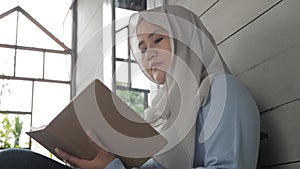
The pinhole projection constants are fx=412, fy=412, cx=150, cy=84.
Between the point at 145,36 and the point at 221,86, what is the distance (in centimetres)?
37

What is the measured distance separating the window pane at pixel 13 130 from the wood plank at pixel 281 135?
7.82 feet

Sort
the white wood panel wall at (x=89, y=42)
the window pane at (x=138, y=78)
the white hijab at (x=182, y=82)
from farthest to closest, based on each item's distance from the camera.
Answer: the white wood panel wall at (x=89, y=42)
the window pane at (x=138, y=78)
the white hijab at (x=182, y=82)

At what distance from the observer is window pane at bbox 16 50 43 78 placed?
11.0ft

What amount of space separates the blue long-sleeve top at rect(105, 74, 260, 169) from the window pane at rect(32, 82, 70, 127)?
2.41m

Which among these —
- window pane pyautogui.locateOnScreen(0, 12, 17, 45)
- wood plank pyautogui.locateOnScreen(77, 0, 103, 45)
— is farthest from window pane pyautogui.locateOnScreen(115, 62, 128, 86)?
window pane pyautogui.locateOnScreen(0, 12, 17, 45)

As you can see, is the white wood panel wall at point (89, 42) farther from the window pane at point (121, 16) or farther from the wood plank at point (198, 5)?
the wood plank at point (198, 5)

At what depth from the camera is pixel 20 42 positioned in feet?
11.3

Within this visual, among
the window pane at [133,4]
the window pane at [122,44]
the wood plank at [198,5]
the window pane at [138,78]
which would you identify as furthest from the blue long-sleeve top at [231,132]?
the window pane at [122,44]

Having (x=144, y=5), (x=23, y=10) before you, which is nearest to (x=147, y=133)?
(x=144, y=5)

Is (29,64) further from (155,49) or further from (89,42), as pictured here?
(155,49)

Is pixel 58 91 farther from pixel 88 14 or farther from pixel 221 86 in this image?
pixel 221 86

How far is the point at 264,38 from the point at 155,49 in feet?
1.08

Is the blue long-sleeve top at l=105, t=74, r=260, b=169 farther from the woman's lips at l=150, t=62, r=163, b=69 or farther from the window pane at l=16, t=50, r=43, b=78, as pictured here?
the window pane at l=16, t=50, r=43, b=78

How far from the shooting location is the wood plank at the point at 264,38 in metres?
0.97
